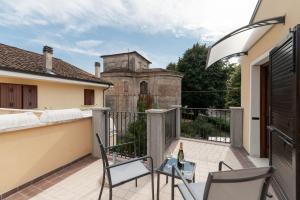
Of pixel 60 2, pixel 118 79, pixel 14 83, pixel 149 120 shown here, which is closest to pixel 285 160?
pixel 149 120

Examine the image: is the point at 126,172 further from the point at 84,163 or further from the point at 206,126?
the point at 206,126

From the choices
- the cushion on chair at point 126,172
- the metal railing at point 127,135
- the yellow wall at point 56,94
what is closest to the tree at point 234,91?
the metal railing at point 127,135

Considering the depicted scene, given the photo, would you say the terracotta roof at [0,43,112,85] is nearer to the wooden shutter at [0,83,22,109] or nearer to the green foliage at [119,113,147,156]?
the wooden shutter at [0,83,22,109]

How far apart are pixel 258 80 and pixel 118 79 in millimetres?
16523

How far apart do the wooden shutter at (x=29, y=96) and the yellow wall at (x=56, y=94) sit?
0.22m

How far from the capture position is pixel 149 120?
396cm

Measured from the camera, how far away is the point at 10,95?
26.8 ft

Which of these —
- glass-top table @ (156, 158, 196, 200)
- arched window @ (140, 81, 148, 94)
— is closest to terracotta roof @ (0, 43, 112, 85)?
glass-top table @ (156, 158, 196, 200)

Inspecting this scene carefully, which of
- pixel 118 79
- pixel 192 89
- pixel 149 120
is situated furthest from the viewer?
pixel 192 89

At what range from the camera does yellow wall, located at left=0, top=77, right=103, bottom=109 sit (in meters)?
9.28

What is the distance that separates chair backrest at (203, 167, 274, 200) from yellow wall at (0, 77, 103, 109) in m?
9.40

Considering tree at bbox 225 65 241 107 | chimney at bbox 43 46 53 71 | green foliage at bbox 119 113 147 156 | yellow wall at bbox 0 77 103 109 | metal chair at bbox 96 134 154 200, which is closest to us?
metal chair at bbox 96 134 154 200

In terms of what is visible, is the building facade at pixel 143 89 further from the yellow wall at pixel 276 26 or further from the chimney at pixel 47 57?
the yellow wall at pixel 276 26

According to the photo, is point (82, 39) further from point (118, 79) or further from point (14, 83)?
point (14, 83)
